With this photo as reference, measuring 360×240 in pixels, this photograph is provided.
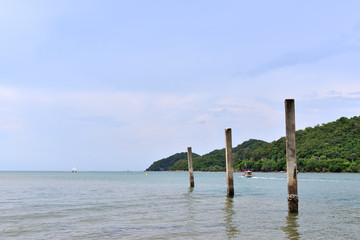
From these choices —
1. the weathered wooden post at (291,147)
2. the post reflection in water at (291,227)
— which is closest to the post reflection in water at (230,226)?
the post reflection in water at (291,227)

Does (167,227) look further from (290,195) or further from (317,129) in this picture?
(317,129)

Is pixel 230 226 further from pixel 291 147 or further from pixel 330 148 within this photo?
pixel 330 148

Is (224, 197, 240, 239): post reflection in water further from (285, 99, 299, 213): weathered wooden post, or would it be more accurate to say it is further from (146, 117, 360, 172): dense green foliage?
(146, 117, 360, 172): dense green foliage

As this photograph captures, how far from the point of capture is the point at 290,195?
16.9 metres

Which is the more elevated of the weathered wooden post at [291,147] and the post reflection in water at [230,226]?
the weathered wooden post at [291,147]

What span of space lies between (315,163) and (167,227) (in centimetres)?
14533

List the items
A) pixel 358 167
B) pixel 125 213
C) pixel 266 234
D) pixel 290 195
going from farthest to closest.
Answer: pixel 358 167, pixel 125 213, pixel 290 195, pixel 266 234

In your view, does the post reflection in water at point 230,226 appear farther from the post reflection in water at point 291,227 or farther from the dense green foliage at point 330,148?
the dense green foliage at point 330,148

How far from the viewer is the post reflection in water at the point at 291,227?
12281mm

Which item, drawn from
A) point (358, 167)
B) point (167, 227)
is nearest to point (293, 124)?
point (167, 227)

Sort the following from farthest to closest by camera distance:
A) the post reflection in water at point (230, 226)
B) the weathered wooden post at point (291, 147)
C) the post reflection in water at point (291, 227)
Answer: the weathered wooden post at point (291, 147)
the post reflection in water at point (230, 226)
the post reflection in water at point (291, 227)

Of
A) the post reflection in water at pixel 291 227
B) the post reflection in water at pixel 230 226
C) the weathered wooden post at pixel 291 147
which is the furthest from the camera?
the weathered wooden post at pixel 291 147

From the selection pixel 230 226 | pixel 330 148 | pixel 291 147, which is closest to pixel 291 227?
pixel 230 226

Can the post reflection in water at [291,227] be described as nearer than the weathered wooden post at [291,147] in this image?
Yes
